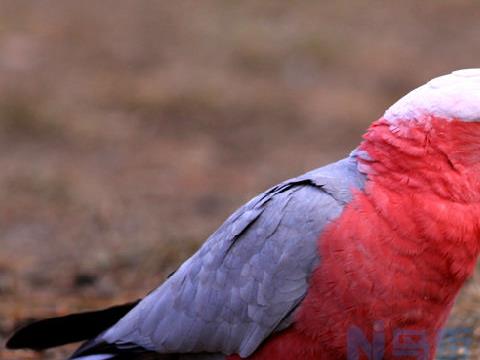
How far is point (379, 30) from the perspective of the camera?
11766 millimetres

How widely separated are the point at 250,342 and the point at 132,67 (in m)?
7.27

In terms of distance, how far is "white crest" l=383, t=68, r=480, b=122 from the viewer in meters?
3.28

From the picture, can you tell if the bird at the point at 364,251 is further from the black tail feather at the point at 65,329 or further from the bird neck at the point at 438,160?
the black tail feather at the point at 65,329

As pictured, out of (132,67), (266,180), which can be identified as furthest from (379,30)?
(266,180)

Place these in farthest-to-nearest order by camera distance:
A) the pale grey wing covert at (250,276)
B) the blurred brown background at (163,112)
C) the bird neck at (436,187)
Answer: the blurred brown background at (163,112), the pale grey wing covert at (250,276), the bird neck at (436,187)

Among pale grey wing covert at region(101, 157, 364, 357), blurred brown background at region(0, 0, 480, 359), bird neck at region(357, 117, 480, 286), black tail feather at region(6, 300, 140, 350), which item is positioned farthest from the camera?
blurred brown background at region(0, 0, 480, 359)

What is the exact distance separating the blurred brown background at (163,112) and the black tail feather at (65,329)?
91cm

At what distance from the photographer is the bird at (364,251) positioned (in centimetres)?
325

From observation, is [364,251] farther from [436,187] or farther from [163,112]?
[163,112]

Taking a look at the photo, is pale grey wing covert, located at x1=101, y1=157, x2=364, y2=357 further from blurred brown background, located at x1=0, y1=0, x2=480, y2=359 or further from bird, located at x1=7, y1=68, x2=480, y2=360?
blurred brown background, located at x1=0, y1=0, x2=480, y2=359

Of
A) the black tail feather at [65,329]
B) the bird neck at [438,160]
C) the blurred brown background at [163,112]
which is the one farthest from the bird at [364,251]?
the blurred brown background at [163,112]

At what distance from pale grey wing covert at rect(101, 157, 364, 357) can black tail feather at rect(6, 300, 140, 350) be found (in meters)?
0.23

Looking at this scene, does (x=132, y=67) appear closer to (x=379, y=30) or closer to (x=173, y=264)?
(x=379, y=30)

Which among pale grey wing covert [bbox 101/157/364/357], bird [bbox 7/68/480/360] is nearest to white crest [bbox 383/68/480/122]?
bird [bbox 7/68/480/360]
